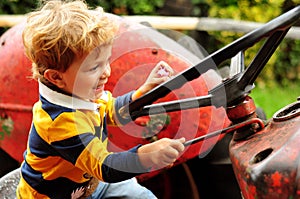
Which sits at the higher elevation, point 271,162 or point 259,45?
point 271,162

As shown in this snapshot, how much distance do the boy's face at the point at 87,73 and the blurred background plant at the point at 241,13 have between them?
351 cm

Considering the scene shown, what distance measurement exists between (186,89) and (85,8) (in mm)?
677

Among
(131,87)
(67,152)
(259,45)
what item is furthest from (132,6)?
(67,152)

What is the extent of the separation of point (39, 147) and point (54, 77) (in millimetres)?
222

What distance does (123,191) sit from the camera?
6.72 ft

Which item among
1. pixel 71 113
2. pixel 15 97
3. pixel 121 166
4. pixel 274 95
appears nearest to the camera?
pixel 121 166

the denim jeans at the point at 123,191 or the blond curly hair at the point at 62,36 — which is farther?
the denim jeans at the point at 123,191

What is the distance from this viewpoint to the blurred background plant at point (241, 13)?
17.6 feet

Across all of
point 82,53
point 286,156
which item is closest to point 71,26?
point 82,53

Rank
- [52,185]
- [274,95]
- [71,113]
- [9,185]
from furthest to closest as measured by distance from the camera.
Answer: [274,95] → [9,185] → [52,185] → [71,113]

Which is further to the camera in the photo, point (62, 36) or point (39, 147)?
point (39, 147)

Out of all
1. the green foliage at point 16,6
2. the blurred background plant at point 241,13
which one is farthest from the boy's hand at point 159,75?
the green foliage at point 16,6

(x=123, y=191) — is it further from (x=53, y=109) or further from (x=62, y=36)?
(x=62, y=36)

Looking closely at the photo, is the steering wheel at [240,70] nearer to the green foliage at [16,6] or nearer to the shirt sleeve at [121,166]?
the shirt sleeve at [121,166]
